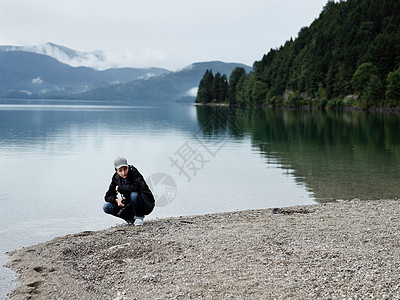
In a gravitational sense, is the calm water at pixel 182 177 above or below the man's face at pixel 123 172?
below

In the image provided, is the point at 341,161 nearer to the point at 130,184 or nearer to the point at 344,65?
the point at 130,184

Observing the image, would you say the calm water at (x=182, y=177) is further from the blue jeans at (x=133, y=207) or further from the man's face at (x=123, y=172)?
the man's face at (x=123, y=172)

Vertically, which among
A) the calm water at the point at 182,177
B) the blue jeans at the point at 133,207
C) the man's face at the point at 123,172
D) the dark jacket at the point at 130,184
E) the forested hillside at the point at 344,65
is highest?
the forested hillside at the point at 344,65

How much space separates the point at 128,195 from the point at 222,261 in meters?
4.36

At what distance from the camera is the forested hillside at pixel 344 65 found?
4675 inches

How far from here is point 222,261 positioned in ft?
28.6

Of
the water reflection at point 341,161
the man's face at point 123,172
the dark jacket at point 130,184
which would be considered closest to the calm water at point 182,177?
the water reflection at point 341,161

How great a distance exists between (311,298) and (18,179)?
1885cm

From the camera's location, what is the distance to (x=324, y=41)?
169375mm

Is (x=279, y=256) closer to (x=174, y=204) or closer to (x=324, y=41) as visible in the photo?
(x=174, y=204)

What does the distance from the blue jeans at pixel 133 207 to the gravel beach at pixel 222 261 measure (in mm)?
474

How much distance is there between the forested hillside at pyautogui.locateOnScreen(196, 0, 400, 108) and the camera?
4675 inches

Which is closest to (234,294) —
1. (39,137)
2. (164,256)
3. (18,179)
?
(164,256)

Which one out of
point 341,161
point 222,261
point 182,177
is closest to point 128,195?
point 222,261
